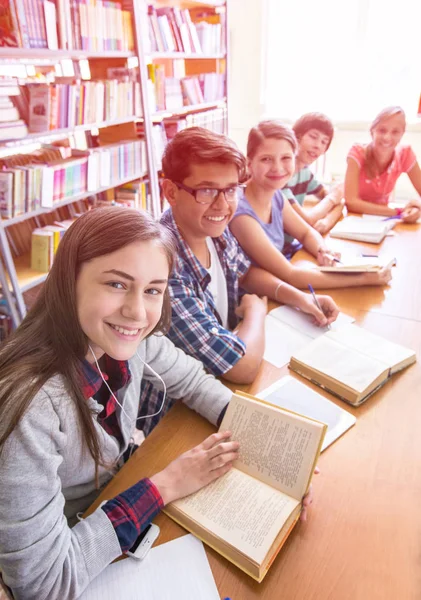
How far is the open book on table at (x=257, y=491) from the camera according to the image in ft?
2.20

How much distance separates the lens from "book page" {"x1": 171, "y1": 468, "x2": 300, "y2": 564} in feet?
2.20

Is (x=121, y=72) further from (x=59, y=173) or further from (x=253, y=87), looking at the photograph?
(x=253, y=87)

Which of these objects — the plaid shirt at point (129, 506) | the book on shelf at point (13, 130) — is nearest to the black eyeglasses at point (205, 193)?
the plaid shirt at point (129, 506)

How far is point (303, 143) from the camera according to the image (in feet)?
7.40

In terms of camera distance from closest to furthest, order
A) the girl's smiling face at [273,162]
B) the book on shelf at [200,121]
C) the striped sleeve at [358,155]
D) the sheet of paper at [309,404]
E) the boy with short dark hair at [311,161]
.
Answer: the sheet of paper at [309,404] → the girl's smiling face at [273,162] → the boy with short dark hair at [311,161] → the striped sleeve at [358,155] → the book on shelf at [200,121]

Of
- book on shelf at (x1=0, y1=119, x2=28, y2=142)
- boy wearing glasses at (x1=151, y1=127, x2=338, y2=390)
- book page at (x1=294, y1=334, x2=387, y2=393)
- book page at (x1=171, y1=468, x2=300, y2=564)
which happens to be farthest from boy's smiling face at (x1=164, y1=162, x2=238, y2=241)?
book on shelf at (x1=0, y1=119, x2=28, y2=142)

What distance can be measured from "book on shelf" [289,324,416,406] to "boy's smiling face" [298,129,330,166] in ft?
4.55

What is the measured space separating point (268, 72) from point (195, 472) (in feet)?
14.6

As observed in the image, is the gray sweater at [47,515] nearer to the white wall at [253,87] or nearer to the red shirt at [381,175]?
the red shirt at [381,175]

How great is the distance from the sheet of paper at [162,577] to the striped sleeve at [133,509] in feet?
0.12

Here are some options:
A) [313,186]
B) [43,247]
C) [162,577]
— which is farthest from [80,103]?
[162,577]

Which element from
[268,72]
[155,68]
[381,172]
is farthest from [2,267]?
[268,72]

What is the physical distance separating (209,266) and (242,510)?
803 millimetres

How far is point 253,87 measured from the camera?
431 cm
